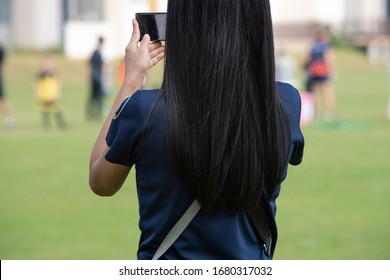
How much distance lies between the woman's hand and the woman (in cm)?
16

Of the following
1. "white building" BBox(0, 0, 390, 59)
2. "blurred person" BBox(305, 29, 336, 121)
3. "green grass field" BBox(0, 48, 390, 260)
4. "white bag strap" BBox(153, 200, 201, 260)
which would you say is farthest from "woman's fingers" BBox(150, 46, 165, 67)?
Result: "white building" BBox(0, 0, 390, 59)

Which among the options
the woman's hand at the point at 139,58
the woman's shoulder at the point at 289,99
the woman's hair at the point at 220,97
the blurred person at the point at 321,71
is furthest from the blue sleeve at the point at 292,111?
the blurred person at the point at 321,71

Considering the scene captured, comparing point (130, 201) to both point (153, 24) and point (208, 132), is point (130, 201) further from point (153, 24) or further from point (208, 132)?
point (208, 132)

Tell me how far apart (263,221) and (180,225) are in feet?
0.91

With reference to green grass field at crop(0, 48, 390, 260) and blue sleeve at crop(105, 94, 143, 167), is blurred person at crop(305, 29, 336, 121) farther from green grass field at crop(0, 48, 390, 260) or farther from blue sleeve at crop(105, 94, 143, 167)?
→ blue sleeve at crop(105, 94, 143, 167)

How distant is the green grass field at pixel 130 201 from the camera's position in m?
8.47

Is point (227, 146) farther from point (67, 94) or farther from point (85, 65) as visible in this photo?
point (85, 65)

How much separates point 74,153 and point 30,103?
1452 cm

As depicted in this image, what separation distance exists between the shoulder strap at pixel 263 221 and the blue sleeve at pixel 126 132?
0.43 metres

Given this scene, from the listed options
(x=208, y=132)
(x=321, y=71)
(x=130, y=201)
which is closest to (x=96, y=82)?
(x=321, y=71)

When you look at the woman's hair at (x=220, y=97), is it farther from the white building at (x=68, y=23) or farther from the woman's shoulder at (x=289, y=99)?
the white building at (x=68, y=23)

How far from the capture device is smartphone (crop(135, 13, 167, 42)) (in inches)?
126
